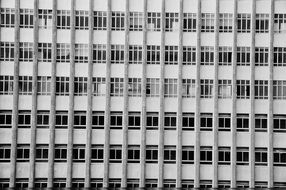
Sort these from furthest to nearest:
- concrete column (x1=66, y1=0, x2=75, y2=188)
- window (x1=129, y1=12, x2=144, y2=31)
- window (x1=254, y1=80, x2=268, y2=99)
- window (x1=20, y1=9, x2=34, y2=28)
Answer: window (x1=129, y1=12, x2=144, y2=31), window (x1=254, y1=80, x2=268, y2=99), window (x1=20, y1=9, x2=34, y2=28), concrete column (x1=66, y1=0, x2=75, y2=188)

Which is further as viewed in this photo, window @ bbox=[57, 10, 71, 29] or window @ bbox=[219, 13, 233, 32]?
window @ bbox=[219, 13, 233, 32]

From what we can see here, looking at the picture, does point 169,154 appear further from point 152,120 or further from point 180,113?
point 180,113

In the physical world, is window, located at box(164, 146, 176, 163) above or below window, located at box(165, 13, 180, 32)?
below

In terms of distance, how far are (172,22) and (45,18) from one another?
1044cm

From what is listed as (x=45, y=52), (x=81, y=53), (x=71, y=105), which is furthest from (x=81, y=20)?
(x=71, y=105)

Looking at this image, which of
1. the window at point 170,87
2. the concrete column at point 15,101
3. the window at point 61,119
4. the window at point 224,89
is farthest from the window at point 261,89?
the concrete column at point 15,101

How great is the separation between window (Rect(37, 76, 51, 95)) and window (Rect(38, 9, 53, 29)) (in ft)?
13.9

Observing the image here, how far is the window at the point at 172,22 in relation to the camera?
30359 millimetres

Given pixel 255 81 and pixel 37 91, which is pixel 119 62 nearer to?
pixel 37 91

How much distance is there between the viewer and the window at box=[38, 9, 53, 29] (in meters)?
30.1

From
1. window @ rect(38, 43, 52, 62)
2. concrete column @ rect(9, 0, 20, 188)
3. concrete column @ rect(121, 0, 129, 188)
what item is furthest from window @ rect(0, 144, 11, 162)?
concrete column @ rect(121, 0, 129, 188)

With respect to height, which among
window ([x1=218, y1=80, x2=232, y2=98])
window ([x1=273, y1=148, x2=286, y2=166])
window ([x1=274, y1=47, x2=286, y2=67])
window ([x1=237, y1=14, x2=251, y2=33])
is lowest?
window ([x1=273, y1=148, x2=286, y2=166])

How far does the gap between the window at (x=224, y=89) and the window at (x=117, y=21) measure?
9357mm

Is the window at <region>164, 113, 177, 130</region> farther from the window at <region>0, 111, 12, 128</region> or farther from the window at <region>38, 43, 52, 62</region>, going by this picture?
the window at <region>0, 111, 12, 128</region>
